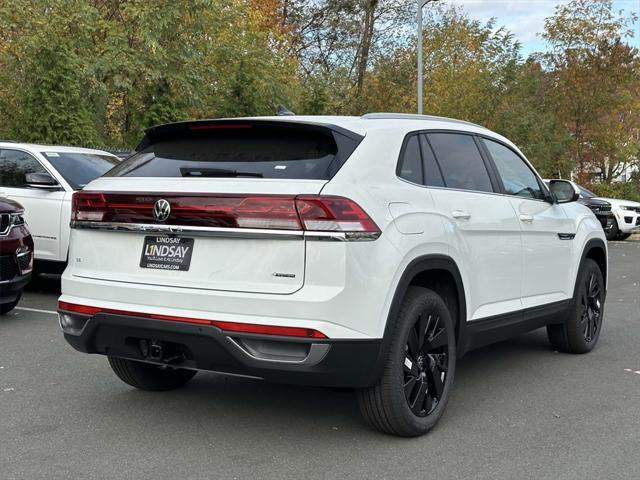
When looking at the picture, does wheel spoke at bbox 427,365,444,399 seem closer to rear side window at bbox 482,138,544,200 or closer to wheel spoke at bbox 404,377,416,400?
wheel spoke at bbox 404,377,416,400

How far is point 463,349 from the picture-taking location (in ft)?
15.7

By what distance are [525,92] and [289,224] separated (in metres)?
20.7

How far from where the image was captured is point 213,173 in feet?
13.5

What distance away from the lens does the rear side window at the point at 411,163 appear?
4387mm

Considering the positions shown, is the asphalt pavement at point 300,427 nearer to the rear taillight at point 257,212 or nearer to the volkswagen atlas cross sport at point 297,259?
the volkswagen atlas cross sport at point 297,259

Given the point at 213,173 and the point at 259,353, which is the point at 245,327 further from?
the point at 213,173

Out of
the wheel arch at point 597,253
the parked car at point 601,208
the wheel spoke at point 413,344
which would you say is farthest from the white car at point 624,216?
the wheel spoke at point 413,344

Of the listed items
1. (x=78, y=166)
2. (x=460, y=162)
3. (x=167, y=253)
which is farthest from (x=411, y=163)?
(x=78, y=166)

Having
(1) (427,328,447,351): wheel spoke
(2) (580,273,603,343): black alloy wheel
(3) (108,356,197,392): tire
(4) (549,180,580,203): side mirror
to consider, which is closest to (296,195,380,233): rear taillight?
(1) (427,328,447,351): wheel spoke

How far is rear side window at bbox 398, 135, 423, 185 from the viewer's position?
14.4 feet

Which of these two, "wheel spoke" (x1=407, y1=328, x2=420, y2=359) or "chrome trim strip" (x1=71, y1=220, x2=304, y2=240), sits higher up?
"chrome trim strip" (x1=71, y1=220, x2=304, y2=240)

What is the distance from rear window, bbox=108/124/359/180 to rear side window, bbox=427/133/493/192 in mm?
928

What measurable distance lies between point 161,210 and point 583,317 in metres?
3.96

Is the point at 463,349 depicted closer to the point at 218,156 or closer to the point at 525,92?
the point at 218,156
